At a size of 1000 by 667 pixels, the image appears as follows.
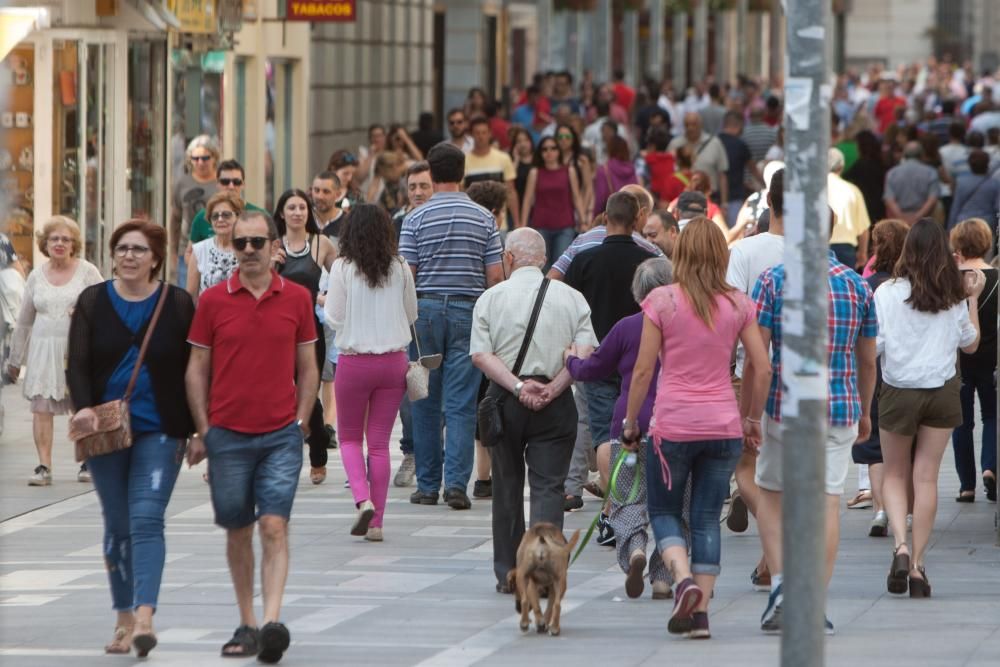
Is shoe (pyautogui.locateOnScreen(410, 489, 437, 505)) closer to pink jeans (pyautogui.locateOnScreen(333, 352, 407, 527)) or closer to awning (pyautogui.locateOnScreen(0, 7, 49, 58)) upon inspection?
pink jeans (pyautogui.locateOnScreen(333, 352, 407, 527))

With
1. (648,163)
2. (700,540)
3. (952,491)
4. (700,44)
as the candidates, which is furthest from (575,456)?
(700,44)

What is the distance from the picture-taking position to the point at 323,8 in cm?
2331

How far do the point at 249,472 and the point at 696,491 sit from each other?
1.72 meters

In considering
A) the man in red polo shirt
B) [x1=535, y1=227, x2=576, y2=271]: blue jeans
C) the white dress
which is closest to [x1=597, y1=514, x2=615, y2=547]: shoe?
the man in red polo shirt

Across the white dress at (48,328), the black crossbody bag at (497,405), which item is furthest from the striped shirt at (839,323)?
the white dress at (48,328)

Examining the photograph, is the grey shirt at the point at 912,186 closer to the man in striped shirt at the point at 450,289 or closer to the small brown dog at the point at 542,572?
the man in striped shirt at the point at 450,289

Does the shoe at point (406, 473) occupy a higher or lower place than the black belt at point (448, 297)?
lower

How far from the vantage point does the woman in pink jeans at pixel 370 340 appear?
10594mm

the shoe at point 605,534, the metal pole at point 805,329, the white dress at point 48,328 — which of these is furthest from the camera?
the white dress at point 48,328

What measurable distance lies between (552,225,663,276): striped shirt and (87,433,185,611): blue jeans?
3.39m

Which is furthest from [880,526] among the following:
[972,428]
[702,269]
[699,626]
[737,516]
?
[702,269]

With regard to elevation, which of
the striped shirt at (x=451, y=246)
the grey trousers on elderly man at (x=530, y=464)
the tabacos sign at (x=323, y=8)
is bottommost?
the grey trousers on elderly man at (x=530, y=464)

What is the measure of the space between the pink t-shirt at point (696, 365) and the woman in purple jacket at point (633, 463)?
77 cm

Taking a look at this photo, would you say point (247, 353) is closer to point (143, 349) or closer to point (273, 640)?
point (143, 349)
